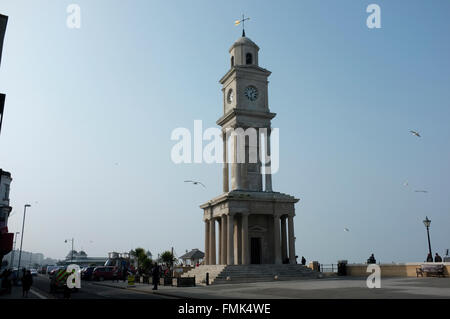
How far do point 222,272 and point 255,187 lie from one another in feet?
40.8

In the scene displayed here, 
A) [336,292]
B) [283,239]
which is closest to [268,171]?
[283,239]

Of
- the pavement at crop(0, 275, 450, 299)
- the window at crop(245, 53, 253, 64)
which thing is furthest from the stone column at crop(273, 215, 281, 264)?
the window at crop(245, 53, 253, 64)

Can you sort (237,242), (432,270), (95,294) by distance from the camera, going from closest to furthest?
(95,294)
(432,270)
(237,242)

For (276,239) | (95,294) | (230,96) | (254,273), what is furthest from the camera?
(230,96)

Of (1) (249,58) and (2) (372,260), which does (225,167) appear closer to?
(1) (249,58)

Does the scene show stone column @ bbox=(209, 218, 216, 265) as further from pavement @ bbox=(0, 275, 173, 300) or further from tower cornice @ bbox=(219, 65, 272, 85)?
pavement @ bbox=(0, 275, 173, 300)

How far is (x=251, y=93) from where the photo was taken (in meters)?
51.5

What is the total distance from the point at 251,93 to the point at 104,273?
2984cm

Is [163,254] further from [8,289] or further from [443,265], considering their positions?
[443,265]

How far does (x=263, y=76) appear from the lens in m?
52.5

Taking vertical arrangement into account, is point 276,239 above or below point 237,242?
above

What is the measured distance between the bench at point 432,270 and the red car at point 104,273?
36.2 meters

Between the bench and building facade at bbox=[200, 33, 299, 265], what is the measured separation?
548 inches

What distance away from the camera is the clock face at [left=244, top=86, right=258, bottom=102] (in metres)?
51.2
